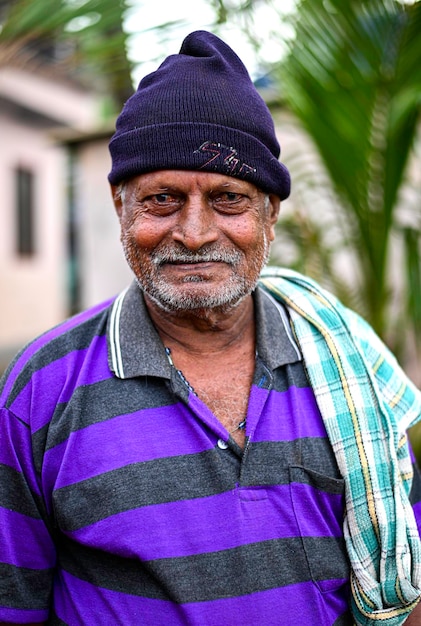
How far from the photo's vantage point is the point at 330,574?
1.61 metres

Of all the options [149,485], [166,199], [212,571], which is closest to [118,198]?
[166,199]

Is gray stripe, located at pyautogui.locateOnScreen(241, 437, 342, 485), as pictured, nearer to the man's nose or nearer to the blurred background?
the man's nose

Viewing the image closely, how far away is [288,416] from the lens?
1703 millimetres

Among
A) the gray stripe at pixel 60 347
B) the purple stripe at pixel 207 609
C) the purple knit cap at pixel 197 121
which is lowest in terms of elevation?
the purple stripe at pixel 207 609

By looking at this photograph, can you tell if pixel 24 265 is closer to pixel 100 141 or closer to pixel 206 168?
pixel 100 141

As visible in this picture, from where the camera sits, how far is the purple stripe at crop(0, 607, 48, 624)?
160cm

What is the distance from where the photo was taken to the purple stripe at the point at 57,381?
5.32ft

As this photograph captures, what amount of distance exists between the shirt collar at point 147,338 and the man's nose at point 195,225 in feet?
0.90

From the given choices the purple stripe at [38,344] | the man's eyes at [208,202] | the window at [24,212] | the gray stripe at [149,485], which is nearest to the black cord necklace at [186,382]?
the gray stripe at [149,485]

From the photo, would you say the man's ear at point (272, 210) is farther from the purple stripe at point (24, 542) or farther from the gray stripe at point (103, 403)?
the purple stripe at point (24, 542)

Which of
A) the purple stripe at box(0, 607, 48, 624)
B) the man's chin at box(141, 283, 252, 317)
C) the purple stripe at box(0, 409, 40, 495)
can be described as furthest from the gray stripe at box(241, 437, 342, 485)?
the purple stripe at box(0, 607, 48, 624)

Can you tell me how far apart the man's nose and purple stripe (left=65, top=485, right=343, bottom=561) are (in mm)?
597

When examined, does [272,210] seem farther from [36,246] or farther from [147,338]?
[36,246]

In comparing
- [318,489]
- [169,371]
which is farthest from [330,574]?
[169,371]
